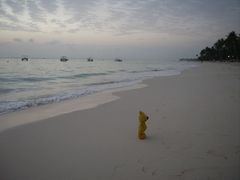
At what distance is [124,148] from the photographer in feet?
14.4

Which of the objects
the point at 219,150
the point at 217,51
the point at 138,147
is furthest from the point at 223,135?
the point at 217,51

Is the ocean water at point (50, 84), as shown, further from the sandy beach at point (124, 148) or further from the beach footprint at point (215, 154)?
the beach footprint at point (215, 154)

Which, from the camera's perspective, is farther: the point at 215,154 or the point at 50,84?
the point at 50,84

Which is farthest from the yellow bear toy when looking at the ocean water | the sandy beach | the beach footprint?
the ocean water

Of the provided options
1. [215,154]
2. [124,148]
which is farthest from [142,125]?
[215,154]

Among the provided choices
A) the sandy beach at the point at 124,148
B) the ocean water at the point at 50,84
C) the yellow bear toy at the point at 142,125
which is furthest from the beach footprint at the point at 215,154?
the ocean water at the point at 50,84

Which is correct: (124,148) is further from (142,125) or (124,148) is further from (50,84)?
(50,84)

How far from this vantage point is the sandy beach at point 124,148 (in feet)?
11.4

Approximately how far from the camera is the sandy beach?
347cm

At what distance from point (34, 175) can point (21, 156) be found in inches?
37.7

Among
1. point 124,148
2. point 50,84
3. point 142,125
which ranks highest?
point 142,125

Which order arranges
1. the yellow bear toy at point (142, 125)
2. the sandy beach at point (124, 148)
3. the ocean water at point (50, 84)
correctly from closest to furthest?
the sandy beach at point (124, 148), the yellow bear toy at point (142, 125), the ocean water at point (50, 84)

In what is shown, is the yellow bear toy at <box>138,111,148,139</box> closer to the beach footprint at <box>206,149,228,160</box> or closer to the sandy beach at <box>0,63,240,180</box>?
the sandy beach at <box>0,63,240,180</box>

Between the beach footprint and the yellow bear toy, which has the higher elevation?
the yellow bear toy
